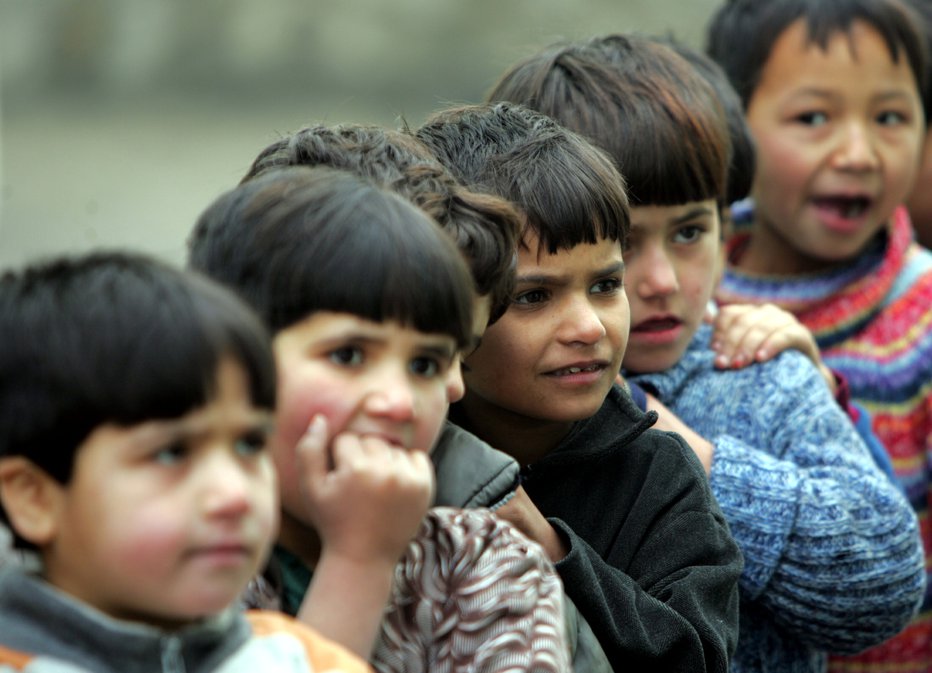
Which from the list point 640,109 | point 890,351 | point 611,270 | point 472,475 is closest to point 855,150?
point 890,351

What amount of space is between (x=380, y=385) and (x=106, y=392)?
42 centimetres

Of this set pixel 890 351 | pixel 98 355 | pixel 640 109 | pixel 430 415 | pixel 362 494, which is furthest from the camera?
pixel 890 351

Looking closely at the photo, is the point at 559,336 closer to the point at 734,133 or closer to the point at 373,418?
the point at 373,418

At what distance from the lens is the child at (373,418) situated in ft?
5.72

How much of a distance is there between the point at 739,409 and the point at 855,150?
45.3 inches

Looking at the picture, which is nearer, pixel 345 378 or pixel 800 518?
pixel 345 378

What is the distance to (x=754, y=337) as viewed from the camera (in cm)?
304

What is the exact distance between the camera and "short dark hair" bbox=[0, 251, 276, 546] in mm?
1435

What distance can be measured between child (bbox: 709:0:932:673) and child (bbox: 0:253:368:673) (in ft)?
8.08

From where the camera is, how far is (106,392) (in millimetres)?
1431

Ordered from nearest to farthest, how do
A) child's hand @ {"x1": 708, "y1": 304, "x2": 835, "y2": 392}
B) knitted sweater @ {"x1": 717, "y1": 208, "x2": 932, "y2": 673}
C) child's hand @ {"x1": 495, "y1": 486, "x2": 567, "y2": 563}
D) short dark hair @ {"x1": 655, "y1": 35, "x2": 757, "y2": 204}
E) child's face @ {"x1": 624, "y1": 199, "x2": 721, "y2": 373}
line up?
child's hand @ {"x1": 495, "y1": 486, "x2": 567, "y2": 563} → child's face @ {"x1": 624, "y1": 199, "x2": 721, "y2": 373} → child's hand @ {"x1": 708, "y1": 304, "x2": 835, "y2": 392} → short dark hair @ {"x1": 655, "y1": 35, "x2": 757, "y2": 204} → knitted sweater @ {"x1": 717, "y1": 208, "x2": 932, "y2": 673}

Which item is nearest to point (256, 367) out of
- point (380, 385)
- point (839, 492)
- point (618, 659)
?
point (380, 385)

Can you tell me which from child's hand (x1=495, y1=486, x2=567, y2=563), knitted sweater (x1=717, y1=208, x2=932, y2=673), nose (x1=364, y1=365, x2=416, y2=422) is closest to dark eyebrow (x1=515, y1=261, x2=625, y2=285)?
child's hand (x1=495, y1=486, x2=567, y2=563)

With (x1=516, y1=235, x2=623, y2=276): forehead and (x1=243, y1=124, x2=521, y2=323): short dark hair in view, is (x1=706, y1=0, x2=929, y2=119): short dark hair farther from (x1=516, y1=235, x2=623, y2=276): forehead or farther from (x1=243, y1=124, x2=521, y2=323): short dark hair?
(x1=243, y1=124, x2=521, y2=323): short dark hair
